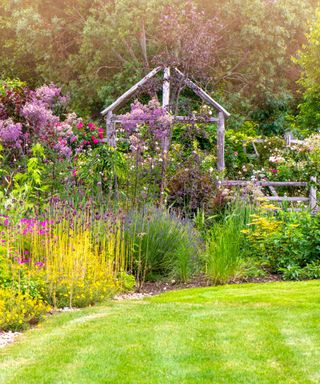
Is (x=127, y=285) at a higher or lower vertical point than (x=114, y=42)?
lower

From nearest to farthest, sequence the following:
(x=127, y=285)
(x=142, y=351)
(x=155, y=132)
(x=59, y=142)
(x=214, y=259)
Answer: (x=142, y=351) → (x=127, y=285) → (x=214, y=259) → (x=59, y=142) → (x=155, y=132)

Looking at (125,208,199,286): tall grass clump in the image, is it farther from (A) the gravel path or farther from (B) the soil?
(A) the gravel path

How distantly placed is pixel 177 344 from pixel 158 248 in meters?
4.07

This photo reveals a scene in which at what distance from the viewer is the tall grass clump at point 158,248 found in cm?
Answer: 978

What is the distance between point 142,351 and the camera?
18.9 feet

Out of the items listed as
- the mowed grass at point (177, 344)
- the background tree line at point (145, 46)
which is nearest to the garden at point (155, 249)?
the mowed grass at point (177, 344)

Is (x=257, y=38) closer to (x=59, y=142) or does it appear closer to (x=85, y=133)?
(x=85, y=133)

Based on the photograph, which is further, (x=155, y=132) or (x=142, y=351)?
(x=155, y=132)

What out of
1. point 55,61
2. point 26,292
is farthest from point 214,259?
point 55,61

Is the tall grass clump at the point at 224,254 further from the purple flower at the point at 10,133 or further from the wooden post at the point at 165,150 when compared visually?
the purple flower at the point at 10,133

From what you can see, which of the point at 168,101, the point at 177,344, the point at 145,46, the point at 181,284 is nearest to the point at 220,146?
the point at 168,101

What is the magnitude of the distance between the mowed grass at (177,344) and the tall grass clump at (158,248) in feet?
5.13

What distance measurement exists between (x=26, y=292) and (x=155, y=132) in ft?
18.8

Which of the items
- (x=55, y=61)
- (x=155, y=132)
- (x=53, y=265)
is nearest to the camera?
(x=53, y=265)
